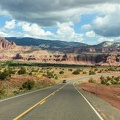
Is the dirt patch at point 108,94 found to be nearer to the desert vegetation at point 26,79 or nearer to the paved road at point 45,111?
the paved road at point 45,111

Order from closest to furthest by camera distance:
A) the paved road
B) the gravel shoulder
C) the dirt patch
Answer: the paved road → the gravel shoulder → the dirt patch

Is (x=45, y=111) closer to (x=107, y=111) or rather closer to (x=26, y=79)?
(x=107, y=111)

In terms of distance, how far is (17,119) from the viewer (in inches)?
450

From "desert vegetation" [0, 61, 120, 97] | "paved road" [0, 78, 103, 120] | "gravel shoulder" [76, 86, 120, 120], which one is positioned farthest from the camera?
"desert vegetation" [0, 61, 120, 97]

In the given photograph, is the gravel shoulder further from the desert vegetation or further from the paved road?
the desert vegetation

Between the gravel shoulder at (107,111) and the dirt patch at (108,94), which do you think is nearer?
the gravel shoulder at (107,111)

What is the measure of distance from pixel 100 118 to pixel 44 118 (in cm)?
261

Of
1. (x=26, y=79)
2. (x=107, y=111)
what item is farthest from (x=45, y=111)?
(x=26, y=79)

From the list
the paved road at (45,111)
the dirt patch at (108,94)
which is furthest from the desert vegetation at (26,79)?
the paved road at (45,111)

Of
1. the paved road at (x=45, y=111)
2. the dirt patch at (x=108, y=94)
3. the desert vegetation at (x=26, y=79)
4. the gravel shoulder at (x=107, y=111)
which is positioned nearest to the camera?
the paved road at (x=45, y=111)

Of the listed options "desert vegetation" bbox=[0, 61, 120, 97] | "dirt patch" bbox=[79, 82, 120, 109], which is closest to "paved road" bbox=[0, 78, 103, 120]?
"dirt patch" bbox=[79, 82, 120, 109]

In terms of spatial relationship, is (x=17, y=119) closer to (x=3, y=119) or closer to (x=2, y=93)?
(x=3, y=119)

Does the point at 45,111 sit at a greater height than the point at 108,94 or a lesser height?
greater

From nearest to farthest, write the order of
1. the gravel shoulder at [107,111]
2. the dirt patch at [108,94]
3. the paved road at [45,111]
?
the paved road at [45,111]
the gravel shoulder at [107,111]
the dirt patch at [108,94]
